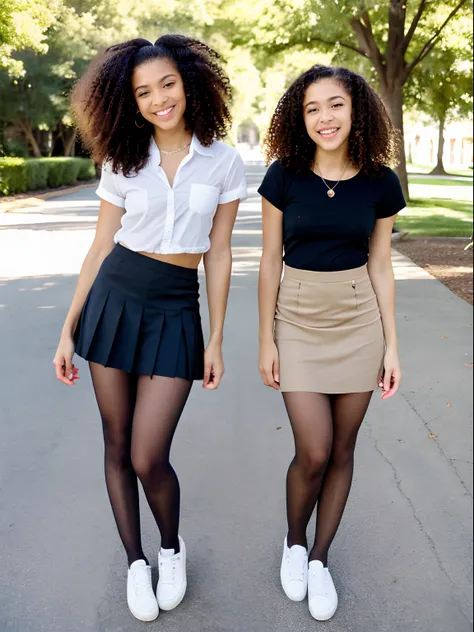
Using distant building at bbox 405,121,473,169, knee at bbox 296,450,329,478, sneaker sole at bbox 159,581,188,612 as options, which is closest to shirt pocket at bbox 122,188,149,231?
knee at bbox 296,450,329,478

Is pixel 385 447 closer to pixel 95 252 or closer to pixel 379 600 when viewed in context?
pixel 379 600

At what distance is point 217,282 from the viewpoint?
246 cm

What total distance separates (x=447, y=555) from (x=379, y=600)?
0.34m

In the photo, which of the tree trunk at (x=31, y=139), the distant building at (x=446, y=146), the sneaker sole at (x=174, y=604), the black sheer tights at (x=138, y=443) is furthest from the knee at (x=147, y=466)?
the distant building at (x=446, y=146)

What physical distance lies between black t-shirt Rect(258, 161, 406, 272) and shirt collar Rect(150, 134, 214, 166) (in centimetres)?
21

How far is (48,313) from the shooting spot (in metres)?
2.76

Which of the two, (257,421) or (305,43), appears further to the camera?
(305,43)

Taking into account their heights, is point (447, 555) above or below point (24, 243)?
below

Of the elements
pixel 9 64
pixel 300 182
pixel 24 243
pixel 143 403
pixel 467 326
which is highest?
pixel 9 64

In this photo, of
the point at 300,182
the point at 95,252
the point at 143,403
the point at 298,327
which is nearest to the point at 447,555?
the point at 298,327

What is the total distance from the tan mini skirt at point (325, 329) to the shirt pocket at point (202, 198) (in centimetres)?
34

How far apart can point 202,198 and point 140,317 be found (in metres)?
0.40

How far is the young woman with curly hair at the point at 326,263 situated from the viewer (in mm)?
2404

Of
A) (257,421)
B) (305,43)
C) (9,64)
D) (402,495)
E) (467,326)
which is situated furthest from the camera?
(305,43)
